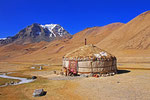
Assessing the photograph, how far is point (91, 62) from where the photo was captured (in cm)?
1633

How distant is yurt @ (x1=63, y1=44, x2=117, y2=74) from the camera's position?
16422 mm

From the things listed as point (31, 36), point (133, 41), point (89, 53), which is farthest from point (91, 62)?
point (31, 36)

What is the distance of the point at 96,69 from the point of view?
16.4 metres

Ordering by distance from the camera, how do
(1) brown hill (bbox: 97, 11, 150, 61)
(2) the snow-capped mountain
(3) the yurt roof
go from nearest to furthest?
(3) the yurt roof < (1) brown hill (bbox: 97, 11, 150, 61) < (2) the snow-capped mountain

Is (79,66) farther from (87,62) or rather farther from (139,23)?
(139,23)

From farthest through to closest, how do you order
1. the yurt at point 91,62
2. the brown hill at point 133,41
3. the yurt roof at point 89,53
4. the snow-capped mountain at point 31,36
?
the snow-capped mountain at point 31,36 < the brown hill at point 133,41 < the yurt roof at point 89,53 < the yurt at point 91,62

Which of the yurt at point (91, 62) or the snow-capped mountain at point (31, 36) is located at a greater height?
the snow-capped mountain at point (31, 36)

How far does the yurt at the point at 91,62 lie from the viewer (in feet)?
53.9

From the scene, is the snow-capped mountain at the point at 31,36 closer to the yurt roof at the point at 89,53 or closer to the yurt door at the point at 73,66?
the yurt roof at the point at 89,53

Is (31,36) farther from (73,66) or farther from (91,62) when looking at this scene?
(91,62)

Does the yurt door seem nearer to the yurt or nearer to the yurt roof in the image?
the yurt

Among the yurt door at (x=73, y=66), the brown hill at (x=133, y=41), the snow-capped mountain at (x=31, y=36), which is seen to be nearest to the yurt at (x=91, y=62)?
the yurt door at (x=73, y=66)

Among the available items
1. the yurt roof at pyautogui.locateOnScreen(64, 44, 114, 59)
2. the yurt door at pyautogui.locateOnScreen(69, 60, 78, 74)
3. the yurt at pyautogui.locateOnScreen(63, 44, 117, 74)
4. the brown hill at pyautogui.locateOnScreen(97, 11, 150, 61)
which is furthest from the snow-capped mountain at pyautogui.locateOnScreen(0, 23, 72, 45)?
the yurt door at pyautogui.locateOnScreen(69, 60, 78, 74)

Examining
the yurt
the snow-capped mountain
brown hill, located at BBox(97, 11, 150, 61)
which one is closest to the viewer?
the yurt
